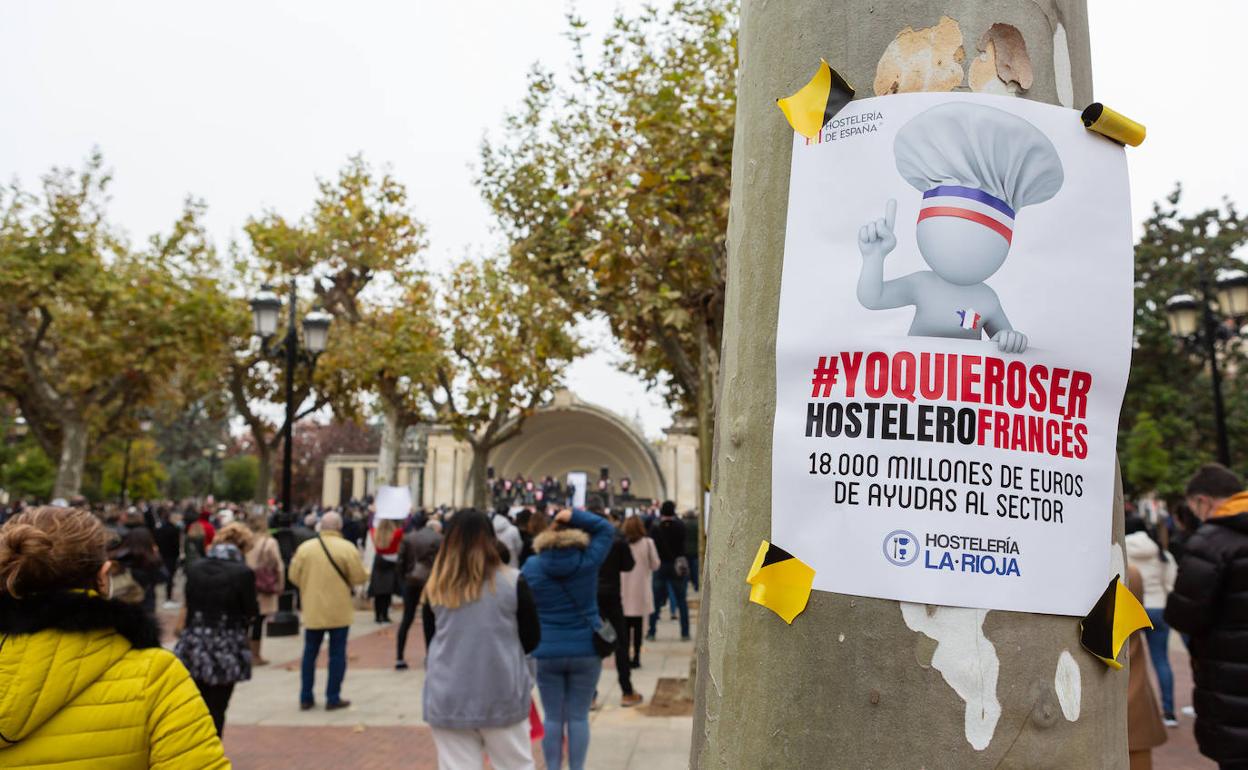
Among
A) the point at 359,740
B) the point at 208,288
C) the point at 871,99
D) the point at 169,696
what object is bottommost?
the point at 359,740

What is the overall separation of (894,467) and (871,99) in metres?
0.68

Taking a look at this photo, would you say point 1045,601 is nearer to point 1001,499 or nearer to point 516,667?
point 1001,499

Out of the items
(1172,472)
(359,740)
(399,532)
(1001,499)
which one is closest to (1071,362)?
(1001,499)

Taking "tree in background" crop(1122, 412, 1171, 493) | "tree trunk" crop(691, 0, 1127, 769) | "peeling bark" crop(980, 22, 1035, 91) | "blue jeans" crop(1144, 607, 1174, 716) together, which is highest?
"tree in background" crop(1122, 412, 1171, 493)

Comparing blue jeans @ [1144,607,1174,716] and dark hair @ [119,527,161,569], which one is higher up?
dark hair @ [119,527,161,569]

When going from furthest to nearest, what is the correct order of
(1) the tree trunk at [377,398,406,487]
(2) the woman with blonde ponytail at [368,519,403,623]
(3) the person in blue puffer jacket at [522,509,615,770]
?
(1) the tree trunk at [377,398,406,487] → (2) the woman with blonde ponytail at [368,519,403,623] → (3) the person in blue puffer jacket at [522,509,615,770]

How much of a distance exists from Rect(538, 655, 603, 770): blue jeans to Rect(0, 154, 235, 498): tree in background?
2201 cm

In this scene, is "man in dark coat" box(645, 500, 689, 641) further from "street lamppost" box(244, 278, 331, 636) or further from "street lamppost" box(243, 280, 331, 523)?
"street lamppost" box(243, 280, 331, 523)

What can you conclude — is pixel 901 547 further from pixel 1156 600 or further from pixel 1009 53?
pixel 1156 600

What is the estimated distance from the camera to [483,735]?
524 centimetres

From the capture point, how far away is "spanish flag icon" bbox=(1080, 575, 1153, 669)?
1.57 m

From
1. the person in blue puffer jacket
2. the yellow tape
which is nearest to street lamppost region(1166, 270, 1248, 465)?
the person in blue puffer jacket

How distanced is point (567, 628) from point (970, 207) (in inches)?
202

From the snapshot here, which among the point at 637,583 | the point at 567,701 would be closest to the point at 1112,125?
the point at 567,701
